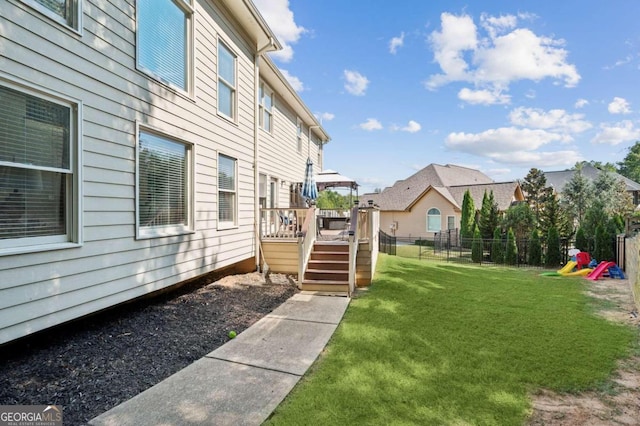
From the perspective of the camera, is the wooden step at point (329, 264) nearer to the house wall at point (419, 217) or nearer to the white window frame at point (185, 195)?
the white window frame at point (185, 195)

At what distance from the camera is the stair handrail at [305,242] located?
23.8 feet

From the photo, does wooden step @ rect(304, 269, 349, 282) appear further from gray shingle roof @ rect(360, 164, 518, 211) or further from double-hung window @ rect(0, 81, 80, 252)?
gray shingle roof @ rect(360, 164, 518, 211)

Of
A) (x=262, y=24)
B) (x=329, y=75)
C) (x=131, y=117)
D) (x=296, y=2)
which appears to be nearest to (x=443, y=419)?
(x=131, y=117)

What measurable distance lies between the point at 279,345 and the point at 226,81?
19.1 feet

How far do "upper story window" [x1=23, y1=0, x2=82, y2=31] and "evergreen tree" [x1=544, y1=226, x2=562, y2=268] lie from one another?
16.2 meters

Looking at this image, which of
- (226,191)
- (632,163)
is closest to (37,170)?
(226,191)

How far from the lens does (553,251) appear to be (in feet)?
43.2

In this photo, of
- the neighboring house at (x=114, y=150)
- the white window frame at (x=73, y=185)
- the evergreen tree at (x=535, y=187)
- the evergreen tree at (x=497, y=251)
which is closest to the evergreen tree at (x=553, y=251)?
the evergreen tree at (x=497, y=251)

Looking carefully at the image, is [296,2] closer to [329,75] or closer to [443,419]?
[329,75]

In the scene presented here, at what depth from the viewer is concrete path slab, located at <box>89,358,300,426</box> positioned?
2.62m

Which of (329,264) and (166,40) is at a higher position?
(166,40)

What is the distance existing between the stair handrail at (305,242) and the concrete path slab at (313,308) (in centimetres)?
65

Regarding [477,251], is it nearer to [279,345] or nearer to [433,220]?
[433,220]

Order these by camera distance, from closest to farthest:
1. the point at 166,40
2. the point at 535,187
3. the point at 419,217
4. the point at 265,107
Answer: the point at 166,40 < the point at 265,107 < the point at 535,187 < the point at 419,217
